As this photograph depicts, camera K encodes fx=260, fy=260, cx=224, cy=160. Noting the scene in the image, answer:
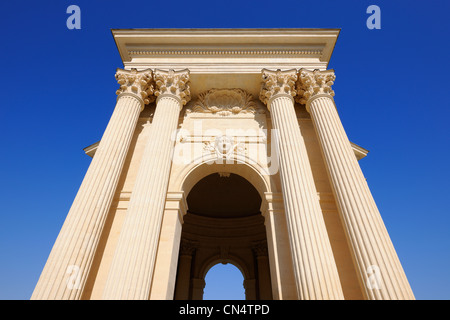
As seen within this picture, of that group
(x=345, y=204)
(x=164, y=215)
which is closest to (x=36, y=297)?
(x=164, y=215)

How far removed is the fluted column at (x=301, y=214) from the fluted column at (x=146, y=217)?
467cm

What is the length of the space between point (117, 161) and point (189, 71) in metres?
6.49

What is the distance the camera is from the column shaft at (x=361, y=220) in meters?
7.54

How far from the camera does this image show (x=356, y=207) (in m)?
9.18

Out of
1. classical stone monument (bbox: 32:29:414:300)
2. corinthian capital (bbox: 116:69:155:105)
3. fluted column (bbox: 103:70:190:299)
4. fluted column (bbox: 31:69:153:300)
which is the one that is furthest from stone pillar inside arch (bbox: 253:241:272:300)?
corinthian capital (bbox: 116:69:155:105)

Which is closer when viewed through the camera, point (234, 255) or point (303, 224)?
point (303, 224)

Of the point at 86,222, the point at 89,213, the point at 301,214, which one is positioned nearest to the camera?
the point at 86,222

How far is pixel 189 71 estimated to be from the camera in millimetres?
14219

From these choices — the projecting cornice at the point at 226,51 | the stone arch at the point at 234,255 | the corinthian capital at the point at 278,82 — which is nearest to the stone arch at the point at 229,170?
the corinthian capital at the point at 278,82

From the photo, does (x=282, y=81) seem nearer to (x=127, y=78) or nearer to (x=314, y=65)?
(x=314, y=65)

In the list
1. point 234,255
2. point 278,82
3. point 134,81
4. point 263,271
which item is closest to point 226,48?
point 278,82

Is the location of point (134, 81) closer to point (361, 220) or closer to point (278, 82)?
point (278, 82)

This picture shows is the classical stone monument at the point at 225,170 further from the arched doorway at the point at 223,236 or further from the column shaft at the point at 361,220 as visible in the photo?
the arched doorway at the point at 223,236

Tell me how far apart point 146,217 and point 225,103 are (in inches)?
338
